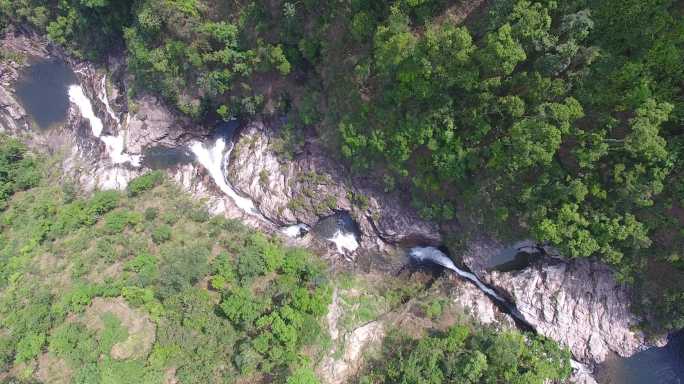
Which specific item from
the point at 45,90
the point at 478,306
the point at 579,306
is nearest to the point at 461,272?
the point at 478,306

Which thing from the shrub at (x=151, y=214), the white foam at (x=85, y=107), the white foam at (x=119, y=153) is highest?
the white foam at (x=85, y=107)

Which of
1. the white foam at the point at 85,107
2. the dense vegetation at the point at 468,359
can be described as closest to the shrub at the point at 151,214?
the white foam at the point at 85,107

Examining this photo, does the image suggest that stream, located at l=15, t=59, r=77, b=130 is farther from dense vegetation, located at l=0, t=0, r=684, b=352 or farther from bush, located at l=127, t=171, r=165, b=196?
bush, located at l=127, t=171, r=165, b=196

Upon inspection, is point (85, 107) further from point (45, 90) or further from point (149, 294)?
point (149, 294)

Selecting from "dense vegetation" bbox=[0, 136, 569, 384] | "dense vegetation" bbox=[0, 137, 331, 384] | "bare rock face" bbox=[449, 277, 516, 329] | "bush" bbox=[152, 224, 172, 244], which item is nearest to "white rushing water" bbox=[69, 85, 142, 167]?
"dense vegetation" bbox=[0, 137, 331, 384]

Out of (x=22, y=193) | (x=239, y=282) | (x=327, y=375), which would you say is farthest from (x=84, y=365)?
(x=22, y=193)

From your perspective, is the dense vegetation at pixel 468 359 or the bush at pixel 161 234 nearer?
the dense vegetation at pixel 468 359

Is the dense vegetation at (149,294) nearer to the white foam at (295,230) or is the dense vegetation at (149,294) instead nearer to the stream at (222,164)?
the white foam at (295,230)
